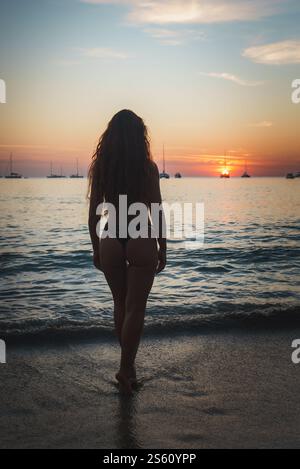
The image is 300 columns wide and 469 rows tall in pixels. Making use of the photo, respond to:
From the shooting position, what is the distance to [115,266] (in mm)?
3451

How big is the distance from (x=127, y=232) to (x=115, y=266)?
1.00 ft

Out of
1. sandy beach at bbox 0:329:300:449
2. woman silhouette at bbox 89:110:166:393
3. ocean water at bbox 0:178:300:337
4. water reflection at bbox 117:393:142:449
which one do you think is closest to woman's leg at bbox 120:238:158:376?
woman silhouette at bbox 89:110:166:393

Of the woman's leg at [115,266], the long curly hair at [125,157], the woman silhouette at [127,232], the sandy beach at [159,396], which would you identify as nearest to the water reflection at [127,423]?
the sandy beach at [159,396]

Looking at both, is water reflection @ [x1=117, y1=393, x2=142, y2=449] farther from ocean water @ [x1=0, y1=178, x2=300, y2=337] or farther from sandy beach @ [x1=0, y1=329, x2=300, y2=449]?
ocean water @ [x1=0, y1=178, x2=300, y2=337]

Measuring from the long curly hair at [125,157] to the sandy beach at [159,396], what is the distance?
1654 millimetres

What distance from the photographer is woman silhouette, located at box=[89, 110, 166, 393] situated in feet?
11.2

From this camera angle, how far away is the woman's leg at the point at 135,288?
3.36 m

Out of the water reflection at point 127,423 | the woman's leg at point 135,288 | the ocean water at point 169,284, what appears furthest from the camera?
the ocean water at point 169,284

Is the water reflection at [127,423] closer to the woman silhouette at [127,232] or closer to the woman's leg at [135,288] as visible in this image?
the woman silhouette at [127,232]

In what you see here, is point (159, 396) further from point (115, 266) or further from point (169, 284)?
point (169, 284)

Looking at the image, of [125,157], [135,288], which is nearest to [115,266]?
[135,288]

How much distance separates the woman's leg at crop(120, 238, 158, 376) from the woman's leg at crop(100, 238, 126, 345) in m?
0.07

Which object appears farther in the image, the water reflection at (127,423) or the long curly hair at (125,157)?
the long curly hair at (125,157)
